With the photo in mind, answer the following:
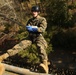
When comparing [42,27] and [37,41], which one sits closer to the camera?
[42,27]

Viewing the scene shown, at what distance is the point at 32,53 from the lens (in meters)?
12.6

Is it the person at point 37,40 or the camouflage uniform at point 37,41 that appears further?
the camouflage uniform at point 37,41

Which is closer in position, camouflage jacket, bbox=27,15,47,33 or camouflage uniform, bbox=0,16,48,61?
camouflage jacket, bbox=27,15,47,33

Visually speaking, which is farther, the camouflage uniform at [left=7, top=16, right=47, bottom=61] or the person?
the camouflage uniform at [left=7, top=16, right=47, bottom=61]

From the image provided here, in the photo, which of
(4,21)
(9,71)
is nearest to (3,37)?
(4,21)

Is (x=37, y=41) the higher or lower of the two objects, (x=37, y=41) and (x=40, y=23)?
the lower

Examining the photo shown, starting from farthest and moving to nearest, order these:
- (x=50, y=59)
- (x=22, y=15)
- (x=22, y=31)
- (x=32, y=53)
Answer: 1. (x=22, y=15)
2. (x=50, y=59)
3. (x=22, y=31)
4. (x=32, y=53)

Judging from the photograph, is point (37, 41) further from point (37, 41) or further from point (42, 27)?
point (42, 27)

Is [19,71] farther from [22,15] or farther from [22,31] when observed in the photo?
[22,15]

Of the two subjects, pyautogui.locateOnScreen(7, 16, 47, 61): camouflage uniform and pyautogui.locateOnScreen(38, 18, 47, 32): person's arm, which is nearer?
pyautogui.locateOnScreen(38, 18, 47, 32): person's arm

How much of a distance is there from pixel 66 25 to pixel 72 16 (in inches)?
24.0

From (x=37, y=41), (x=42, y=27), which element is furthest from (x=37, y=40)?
(x=42, y=27)

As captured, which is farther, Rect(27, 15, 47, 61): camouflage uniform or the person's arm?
Rect(27, 15, 47, 61): camouflage uniform

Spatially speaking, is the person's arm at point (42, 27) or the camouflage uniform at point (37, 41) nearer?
the person's arm at point (42, 27)
